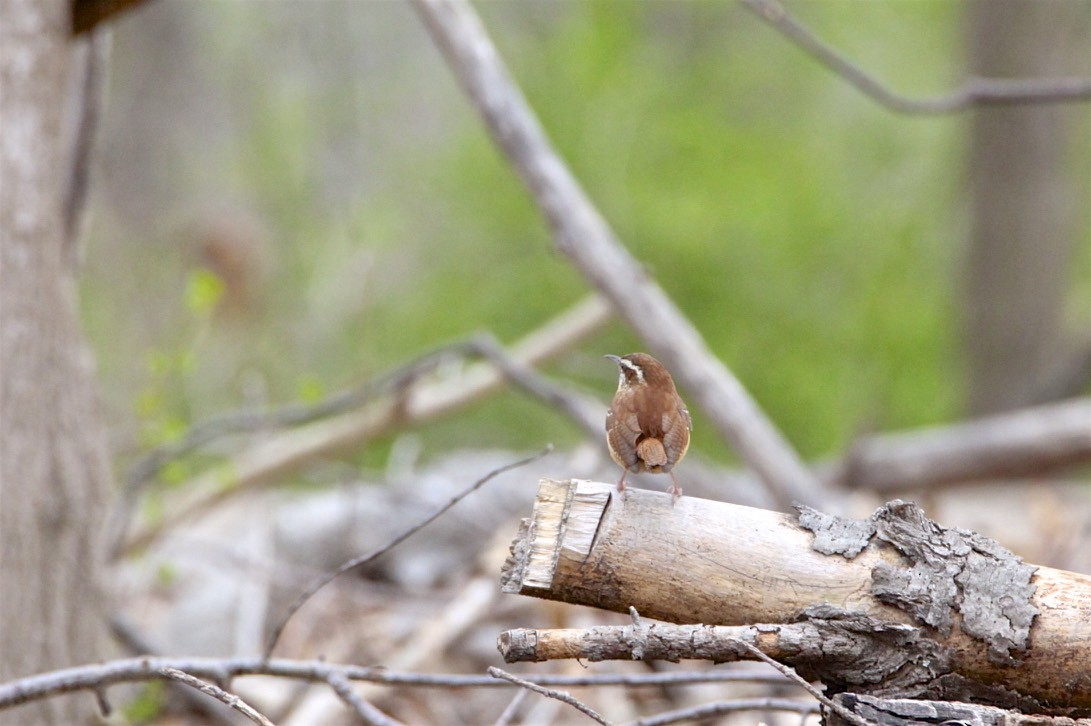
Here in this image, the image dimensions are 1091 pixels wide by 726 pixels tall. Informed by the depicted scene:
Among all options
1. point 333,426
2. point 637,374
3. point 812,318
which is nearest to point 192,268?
point 333,426

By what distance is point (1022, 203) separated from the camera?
1089 centimetres

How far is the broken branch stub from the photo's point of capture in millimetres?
2016

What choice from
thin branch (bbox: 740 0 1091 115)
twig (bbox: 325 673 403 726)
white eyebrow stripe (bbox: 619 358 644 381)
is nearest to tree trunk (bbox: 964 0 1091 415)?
thin branch (bbox: 740 0 1091 115)

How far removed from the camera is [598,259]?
4.57 meters

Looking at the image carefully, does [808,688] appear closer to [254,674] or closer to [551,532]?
[551,532]

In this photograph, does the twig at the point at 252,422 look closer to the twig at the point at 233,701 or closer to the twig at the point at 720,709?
the twig at the point at 720,709

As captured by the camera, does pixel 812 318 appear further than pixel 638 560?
Yes

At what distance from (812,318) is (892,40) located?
5809 millimetres

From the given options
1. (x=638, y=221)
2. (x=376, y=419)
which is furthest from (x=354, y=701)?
(x=638, y=221)

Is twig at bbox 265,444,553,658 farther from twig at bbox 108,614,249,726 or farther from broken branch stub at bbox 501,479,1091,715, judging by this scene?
twig at bbox 108,614,249,726

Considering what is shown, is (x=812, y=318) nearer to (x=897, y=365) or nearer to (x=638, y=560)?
(x=897, y=365)

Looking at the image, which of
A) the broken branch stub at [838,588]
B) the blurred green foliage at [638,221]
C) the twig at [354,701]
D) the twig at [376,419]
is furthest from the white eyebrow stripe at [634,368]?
the blurred green foliage at [638,221]

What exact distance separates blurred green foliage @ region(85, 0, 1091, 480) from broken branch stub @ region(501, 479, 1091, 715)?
23.4 feet

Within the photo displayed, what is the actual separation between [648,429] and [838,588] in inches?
20.3
